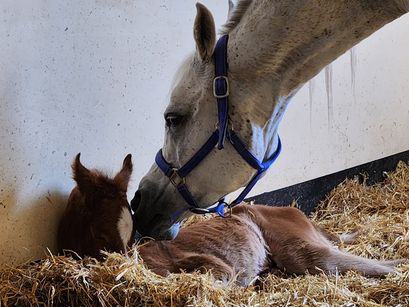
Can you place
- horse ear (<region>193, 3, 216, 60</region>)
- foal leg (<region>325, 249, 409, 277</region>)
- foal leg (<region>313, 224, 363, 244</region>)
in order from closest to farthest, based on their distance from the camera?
1. horse ear (<region>193, 3, 216, 60</region>)
2. foal leg (<region>325, 249, 409, 277</region>)
3. foal leg (<region>313, 224, 363, 244</region>)

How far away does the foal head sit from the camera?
2053 mm

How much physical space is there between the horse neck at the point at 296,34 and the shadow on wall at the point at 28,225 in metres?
0.78

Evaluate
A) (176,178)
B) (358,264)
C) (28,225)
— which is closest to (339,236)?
(358,264)

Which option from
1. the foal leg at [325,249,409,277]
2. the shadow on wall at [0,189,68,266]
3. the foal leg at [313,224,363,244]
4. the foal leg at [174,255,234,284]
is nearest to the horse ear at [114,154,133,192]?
the shadow on wall at [0,189,68,266]

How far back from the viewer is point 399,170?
14.6ft

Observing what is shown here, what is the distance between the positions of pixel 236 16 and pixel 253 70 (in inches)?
7.6

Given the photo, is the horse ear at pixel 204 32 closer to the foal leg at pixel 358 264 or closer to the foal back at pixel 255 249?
the foal back at pixel 255 249

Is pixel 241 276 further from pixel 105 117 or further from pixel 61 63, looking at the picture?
pixel 61 63

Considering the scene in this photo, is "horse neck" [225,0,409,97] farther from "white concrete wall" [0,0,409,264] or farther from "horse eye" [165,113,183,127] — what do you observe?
"white concrete wall" [0,0,409,264]

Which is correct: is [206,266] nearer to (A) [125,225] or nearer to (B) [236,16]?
(A) [125,225]

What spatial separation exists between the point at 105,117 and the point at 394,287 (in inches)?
45.0

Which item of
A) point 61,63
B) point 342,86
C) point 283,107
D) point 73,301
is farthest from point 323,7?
point 342,86

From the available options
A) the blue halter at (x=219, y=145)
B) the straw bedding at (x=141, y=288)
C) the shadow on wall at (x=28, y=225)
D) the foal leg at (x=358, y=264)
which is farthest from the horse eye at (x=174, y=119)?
the foal leg at (x=358, y=264)

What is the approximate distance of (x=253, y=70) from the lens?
1881 millimetres
